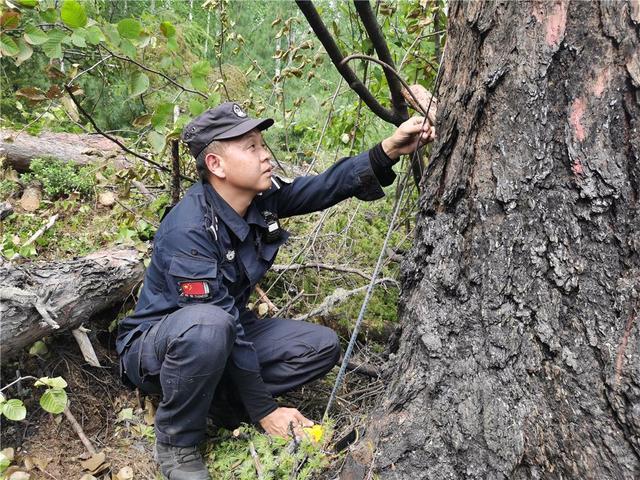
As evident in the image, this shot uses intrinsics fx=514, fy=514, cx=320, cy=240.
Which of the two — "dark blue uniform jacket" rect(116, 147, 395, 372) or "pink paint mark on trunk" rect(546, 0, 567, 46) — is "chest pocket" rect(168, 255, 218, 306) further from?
"pink paint mark on trunk" rect(546, 0, 567, 46)

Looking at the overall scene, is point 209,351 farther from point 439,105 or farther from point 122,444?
point 439,105

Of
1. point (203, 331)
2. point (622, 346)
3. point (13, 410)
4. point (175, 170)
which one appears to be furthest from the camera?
point (175, 170)

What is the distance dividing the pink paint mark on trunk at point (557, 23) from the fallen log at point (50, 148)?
11.1 ft

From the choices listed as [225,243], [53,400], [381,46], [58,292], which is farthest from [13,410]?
[381,46]

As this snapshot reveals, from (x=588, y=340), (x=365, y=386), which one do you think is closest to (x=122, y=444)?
(x=365, y=386)

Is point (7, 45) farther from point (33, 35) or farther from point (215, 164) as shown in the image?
point (215, 164)

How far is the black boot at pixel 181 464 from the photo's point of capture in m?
2.20

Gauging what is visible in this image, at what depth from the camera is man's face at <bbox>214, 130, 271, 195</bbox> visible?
240 centimetres

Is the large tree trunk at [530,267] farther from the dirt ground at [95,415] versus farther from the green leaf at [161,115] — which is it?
the green leaf at [161,115]

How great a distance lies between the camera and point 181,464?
2.22 meters

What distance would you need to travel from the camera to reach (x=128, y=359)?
2.38m

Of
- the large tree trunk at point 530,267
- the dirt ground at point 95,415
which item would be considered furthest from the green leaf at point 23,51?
the large tree trunk at point 530,267

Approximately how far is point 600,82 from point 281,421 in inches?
69.9

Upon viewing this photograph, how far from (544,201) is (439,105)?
57cm
